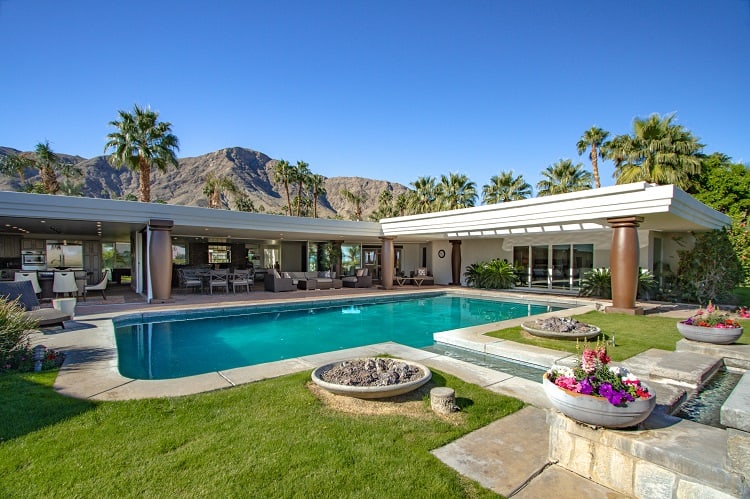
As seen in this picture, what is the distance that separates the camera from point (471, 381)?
4637 mm

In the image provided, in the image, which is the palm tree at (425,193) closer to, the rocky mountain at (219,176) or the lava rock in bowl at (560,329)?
the lava rock in bowl at (560,329)

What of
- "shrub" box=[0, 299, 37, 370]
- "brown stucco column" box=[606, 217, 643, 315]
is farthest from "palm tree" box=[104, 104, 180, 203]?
"brown stucco column" box=[606, 217, 643, 315]

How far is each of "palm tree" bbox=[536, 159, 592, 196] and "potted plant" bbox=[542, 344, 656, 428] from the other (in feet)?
80.5

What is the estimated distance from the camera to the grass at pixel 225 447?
2.44 metres

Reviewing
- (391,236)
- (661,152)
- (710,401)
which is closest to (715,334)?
(710,401)

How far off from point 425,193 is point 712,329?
26843 millimetres

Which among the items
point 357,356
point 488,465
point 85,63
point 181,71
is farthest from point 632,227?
point 85,63

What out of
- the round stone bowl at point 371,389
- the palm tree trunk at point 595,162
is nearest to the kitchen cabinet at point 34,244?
the round stone bowl at point 371,389

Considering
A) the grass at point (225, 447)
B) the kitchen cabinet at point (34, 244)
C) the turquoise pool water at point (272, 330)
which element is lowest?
the turquoise pool water at point (272, 330)

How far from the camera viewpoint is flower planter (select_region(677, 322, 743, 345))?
5.95 meters

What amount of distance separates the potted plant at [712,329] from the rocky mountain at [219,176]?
65231 millimetres

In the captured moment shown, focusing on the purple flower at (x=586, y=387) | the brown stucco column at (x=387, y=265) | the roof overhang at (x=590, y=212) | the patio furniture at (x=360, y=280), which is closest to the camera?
the purple flower at (x=586, y=387)

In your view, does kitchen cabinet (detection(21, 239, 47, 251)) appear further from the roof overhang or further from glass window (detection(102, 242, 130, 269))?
the roof overhang

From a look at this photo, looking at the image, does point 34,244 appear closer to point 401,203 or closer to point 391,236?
point 391,236
